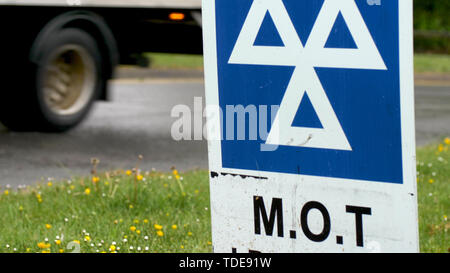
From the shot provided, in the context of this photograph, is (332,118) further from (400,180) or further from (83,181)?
(83,181)

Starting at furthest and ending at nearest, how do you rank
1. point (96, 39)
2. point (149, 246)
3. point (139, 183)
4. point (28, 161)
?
point (96, 39) < point (28, 161) < point (139, 183) < point (149, 246)

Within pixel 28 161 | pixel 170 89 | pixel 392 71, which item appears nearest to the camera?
pixel 392 71

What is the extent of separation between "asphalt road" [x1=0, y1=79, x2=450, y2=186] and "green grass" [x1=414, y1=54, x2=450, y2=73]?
23.4 feet

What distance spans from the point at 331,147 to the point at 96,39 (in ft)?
23.0

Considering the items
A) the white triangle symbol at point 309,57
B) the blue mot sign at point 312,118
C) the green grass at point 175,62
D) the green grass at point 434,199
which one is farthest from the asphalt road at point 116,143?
the green grass at point 175,62

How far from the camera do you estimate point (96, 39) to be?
8938mm

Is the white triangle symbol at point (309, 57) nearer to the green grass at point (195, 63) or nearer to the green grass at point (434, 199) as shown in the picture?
the green grass at point (434, 199)

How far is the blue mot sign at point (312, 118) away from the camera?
210 centimetres

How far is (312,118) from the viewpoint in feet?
7.24

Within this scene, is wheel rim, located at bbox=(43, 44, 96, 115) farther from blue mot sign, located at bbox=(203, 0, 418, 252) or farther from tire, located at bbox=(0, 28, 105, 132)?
blue mot sign, located at bbox=(203, 0, 418, 252)

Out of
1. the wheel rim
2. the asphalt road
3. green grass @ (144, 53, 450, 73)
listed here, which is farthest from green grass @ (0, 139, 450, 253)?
green grass @ (144, 53, 450, 73)

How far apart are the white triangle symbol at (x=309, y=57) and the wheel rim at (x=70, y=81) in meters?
6.47
